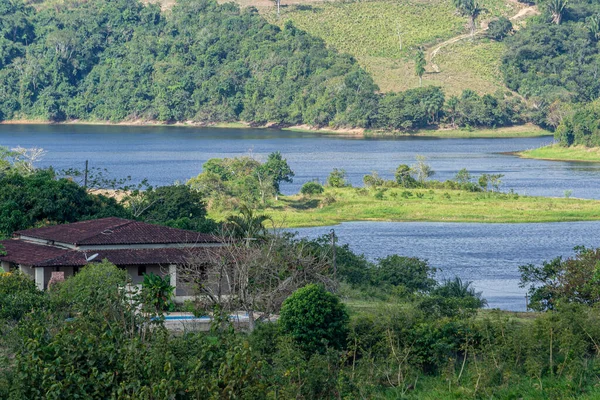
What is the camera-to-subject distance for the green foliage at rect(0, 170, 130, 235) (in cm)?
4678

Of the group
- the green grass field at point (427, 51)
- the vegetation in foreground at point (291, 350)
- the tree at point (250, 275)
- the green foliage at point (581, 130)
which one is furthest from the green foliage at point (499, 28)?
the vegetation in foreground at point (291, 350)

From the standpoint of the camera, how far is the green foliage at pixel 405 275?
149 ft

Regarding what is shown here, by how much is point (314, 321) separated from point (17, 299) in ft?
27.9

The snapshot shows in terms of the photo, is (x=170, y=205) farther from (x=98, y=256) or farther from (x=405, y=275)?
(x=98, y=256)

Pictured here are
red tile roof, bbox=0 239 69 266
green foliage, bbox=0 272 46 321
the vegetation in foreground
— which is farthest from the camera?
red tile roof, bbox=0 239 69 266

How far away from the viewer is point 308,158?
12762 centimetres

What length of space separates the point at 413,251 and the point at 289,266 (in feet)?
84.1

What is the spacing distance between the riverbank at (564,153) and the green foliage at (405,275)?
8485 cm

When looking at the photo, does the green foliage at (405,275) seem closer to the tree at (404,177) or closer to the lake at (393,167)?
the lake at (393,167)

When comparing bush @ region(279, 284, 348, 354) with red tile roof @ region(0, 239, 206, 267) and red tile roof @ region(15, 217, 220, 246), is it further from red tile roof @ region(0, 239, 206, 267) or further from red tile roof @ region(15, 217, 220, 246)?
red tile roof @ region(15, 217, 220, 246)

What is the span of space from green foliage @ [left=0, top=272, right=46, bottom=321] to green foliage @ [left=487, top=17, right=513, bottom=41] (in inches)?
6777

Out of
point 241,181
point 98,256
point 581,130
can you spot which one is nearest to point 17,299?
point 98,256

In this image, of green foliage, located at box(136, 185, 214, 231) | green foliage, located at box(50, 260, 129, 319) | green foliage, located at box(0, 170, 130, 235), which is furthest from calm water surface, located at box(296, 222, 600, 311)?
green foliage, located at box(50, 260, 129, 319)

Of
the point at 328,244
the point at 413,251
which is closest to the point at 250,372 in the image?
the point at 328,244
